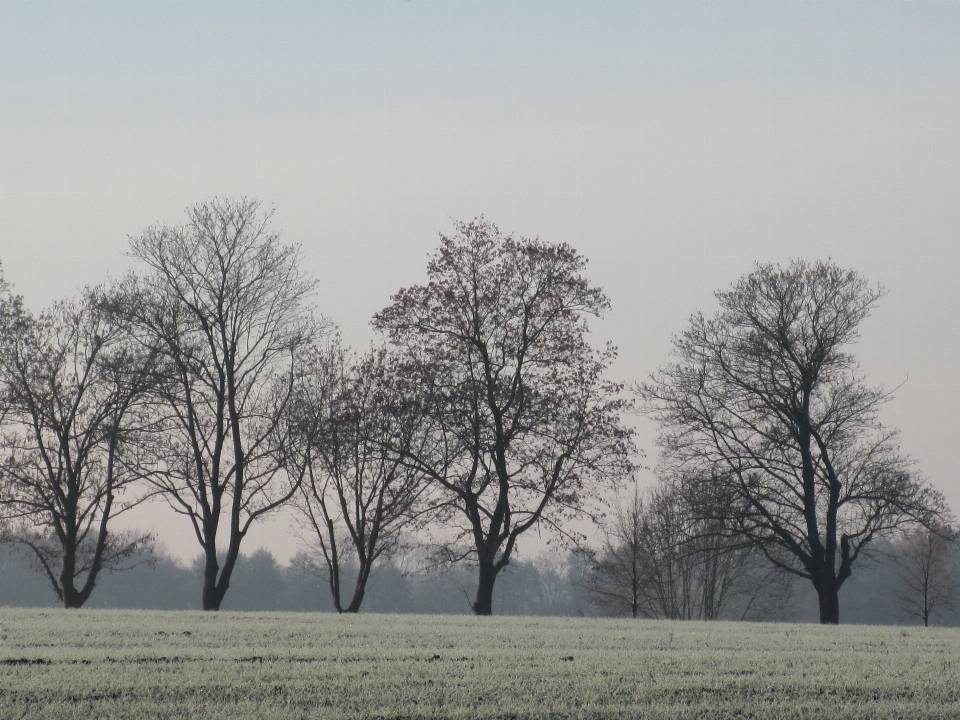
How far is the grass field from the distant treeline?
65363 mm

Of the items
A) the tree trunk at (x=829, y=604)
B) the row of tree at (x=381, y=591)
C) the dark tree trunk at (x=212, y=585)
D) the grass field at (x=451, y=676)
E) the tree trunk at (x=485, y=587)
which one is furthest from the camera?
the row of tree at (x=381, y=591)

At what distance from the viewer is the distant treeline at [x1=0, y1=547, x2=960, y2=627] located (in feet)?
295

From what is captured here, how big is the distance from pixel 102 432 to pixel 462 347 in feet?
46.2

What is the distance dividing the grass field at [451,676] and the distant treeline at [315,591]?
6536cm

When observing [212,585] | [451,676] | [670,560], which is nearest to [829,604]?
[670,560]

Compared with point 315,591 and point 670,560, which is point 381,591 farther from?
point 670,560

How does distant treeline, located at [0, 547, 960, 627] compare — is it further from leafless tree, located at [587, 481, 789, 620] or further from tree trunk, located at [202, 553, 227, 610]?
tree trunk, located at [202, 553, 227, 610]

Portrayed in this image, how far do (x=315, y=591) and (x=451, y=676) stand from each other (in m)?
101

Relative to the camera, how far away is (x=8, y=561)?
8994cm

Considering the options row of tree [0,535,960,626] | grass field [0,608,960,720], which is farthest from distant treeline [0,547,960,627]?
grass field [0,608,960,720]

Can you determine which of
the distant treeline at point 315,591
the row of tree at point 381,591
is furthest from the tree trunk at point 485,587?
the distant treeline at point 315,591

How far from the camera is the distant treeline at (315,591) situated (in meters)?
89.8

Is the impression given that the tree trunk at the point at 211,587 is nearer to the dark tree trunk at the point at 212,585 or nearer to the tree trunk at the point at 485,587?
the dark tree trunk at the point at 212,585

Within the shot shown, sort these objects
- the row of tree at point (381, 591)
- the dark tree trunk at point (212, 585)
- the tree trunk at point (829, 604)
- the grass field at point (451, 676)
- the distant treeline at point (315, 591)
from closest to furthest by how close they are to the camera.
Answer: the grass field at point (451, 676) < the dark tree trunk at point (212, 585) < the tree trunk at point (829, 604) < the row of tree at point (381, 591) < the distant treeline at point (315, 591)
